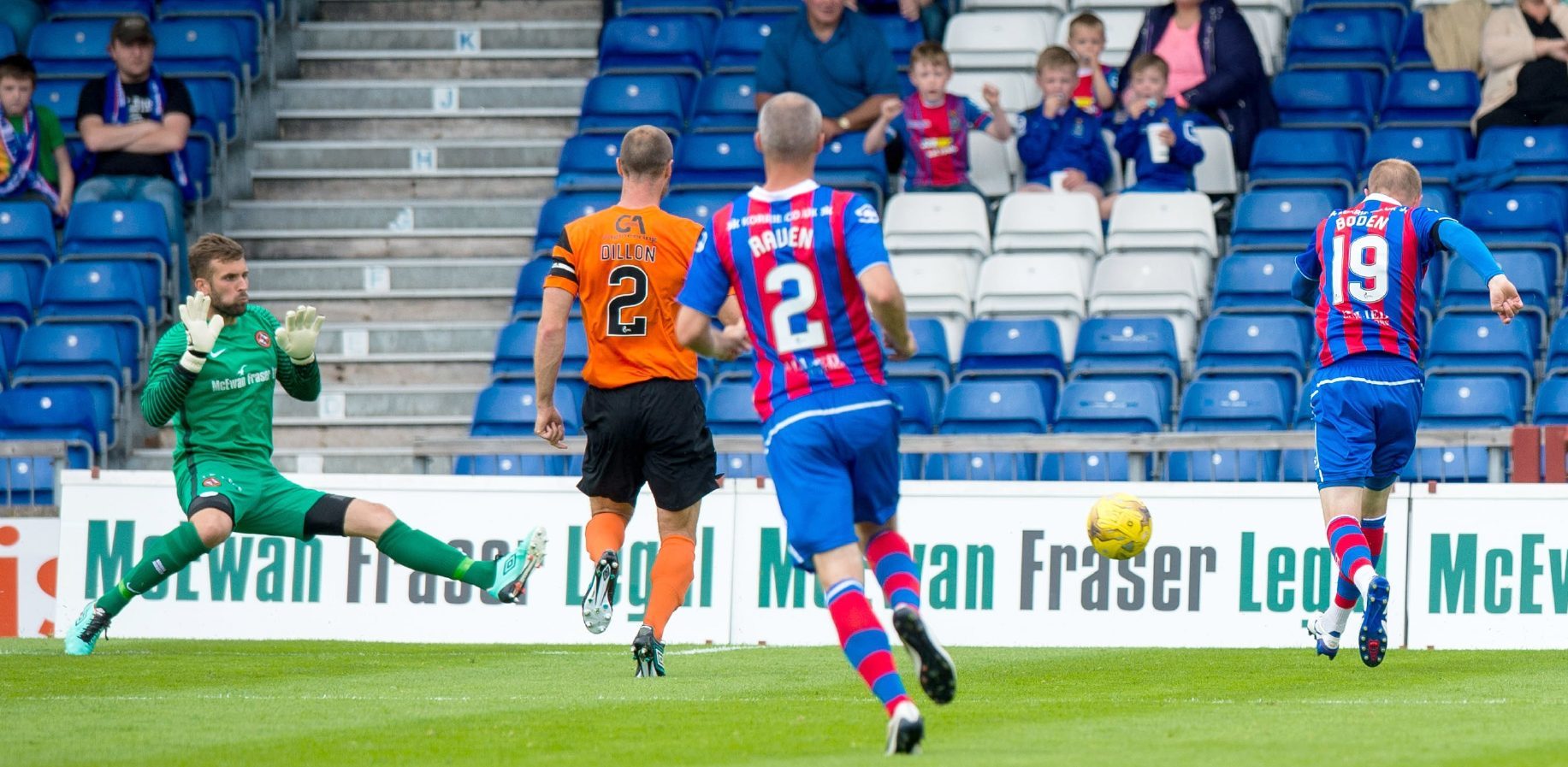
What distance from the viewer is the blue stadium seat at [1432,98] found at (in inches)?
657

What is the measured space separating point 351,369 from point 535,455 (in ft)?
10.4

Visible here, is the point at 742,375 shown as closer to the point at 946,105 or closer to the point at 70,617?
the point at 946,105

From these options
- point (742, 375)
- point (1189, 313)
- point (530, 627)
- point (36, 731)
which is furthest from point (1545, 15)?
point (36, 731)

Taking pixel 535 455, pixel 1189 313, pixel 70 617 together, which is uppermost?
pixel 1189 313

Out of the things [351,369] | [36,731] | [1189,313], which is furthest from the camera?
[351,369]

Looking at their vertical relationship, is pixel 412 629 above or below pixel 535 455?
below

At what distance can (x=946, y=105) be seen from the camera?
53.1 ft

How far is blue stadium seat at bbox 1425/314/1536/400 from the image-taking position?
14266 mm

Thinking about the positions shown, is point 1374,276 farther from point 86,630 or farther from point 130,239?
point 130,239

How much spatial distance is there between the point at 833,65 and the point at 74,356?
20.0 ft

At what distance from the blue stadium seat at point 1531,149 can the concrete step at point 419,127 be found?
7631mm

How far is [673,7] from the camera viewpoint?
62.3 ft

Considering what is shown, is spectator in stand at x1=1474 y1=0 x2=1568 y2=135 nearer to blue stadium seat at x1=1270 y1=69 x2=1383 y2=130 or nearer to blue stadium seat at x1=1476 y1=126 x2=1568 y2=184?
blue stadium seat at x1=1476 y1=126 x2=1568 y2=184

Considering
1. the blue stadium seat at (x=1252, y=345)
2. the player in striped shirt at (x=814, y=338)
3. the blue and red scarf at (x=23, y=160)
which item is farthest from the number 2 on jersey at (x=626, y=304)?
the blue and red scarf at (x=23, y=160)
